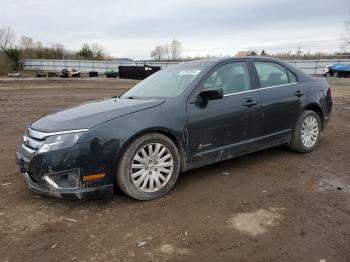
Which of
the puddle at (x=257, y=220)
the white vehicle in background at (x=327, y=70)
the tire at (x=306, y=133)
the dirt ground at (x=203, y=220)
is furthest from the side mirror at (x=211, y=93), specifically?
the white vehicle in background at (x=327, y=70)

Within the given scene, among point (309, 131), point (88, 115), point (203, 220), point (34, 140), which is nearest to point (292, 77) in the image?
point (309, 131)

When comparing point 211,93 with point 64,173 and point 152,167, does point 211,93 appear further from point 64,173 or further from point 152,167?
point 64,173

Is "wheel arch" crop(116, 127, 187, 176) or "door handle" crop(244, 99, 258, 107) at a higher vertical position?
"door handle" crop(244, 99, 258, 107)

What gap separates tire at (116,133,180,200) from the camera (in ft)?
13.0

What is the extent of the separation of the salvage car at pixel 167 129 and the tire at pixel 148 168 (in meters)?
0.01

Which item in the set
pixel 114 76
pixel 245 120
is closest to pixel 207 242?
pixel 245 120

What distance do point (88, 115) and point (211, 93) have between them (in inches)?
57.4

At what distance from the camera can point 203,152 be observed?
180 inches

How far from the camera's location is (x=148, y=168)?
4141 mm

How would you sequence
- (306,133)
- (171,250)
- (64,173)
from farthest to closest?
(306,133), (64,173), (171,250)

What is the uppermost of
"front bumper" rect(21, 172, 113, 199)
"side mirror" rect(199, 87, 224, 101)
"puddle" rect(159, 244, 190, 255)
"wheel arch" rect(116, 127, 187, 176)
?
"side mirror" rect(199, 87, 224, 101)

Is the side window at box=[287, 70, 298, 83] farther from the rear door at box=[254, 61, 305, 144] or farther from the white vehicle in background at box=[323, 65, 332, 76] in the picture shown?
the white vehicle in background at box=[323, 65, 332, 76]

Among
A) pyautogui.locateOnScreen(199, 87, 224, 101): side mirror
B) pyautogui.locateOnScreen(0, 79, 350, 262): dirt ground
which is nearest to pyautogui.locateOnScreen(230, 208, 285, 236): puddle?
pyautogui.locateOnScreen(0, 79, 350, 262): dirt ground

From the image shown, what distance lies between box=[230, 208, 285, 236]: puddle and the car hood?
1.59m
